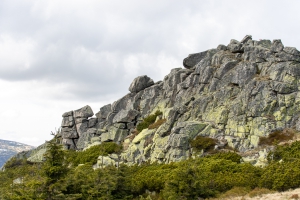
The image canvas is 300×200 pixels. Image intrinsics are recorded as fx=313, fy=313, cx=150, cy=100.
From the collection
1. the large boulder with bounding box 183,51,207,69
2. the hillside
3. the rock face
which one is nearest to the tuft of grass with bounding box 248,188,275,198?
the hillside

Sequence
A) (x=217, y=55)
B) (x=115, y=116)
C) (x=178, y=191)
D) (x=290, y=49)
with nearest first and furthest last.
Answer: (x=178, y=191)
(x=290, y=49)
(x=217, y=55)
(x=115, y=116)

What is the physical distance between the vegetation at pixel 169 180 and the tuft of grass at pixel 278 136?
5.42 meters

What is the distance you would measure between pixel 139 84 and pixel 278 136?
41.0 m

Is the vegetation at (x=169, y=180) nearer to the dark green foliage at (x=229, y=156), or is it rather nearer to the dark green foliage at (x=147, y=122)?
the dark green foliage at (x=229, y=156)

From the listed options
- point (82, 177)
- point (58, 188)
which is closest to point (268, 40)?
point (82, 177)

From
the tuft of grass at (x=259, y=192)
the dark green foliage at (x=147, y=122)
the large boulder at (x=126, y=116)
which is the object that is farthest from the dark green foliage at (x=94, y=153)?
the tuft of grass at (x=259, y=192)

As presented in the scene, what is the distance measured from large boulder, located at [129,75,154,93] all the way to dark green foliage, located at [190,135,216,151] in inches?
1330

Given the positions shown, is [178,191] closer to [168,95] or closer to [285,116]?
[285,116]

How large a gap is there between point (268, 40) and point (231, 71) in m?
13.8

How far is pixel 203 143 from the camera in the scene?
45844 millimetres

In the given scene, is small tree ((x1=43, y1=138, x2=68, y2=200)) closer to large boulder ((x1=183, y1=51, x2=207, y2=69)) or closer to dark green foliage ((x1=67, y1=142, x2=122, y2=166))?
dark green foliage ((x1=67, y1=142, x2=122, y2=166))

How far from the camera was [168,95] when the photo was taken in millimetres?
68312

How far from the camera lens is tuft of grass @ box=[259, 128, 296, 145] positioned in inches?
1693

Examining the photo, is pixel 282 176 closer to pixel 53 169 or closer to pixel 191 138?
pixel 191 138
